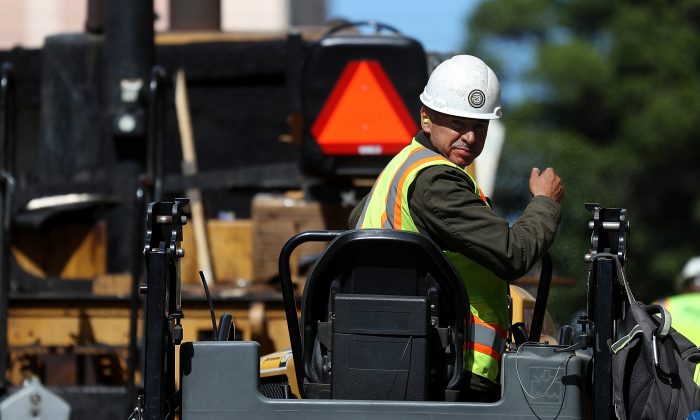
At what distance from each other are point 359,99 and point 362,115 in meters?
0.09

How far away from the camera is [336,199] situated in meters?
8.34

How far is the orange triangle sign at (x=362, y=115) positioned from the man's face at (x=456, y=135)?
3.03m

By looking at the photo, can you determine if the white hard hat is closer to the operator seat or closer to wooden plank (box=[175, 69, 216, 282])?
the operator seat

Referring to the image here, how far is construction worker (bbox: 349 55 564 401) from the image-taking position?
4.45m

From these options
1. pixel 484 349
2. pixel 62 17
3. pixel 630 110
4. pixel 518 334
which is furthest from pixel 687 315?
pixel 630 110

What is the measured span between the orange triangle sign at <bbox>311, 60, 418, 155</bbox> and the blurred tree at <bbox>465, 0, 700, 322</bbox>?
46.2ft

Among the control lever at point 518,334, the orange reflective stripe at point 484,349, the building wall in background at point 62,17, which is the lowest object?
the building wall in background at point 62,17

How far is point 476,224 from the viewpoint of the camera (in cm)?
443

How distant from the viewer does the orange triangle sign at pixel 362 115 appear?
312 inches

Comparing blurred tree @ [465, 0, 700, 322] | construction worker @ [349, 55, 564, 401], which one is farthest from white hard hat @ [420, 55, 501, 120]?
blurred tree @ [465, 0, 700, 322]

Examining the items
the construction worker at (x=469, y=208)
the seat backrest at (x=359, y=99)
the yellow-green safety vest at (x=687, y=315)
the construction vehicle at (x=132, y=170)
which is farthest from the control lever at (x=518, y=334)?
the seat backrest at (x=359, y=99)

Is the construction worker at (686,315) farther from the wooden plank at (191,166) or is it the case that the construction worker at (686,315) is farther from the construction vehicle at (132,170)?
the wooden plank at (191,166)

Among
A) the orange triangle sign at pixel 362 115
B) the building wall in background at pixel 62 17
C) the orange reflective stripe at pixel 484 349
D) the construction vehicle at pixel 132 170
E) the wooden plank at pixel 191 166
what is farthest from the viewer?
the building wall in background at pixel 62 17

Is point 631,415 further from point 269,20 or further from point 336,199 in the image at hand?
point 269,20
